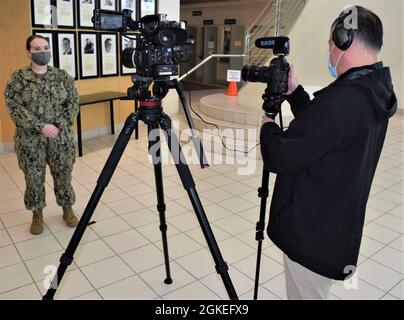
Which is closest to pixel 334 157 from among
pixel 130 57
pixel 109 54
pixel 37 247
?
pixel 130 57

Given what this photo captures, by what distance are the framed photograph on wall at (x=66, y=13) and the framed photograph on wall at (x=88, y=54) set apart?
8.3 inches

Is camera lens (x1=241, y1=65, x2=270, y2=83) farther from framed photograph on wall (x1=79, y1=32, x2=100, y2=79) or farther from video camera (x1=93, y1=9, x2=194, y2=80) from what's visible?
framed photograph on wall (x1=79, y1=32, x2=100, y2=79)

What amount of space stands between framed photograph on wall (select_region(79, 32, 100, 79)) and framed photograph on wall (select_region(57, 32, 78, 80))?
4.7 inches

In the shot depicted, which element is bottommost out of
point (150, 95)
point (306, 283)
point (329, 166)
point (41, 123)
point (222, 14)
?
point (306, 283)

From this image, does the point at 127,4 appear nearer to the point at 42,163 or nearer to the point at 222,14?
the point at 42,163

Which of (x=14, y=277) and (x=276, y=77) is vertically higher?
(x=276, y=77)

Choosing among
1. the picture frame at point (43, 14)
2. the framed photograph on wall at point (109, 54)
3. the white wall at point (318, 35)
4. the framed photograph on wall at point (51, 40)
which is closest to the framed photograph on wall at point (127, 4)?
the framed photograph on wall at point (109, 54)

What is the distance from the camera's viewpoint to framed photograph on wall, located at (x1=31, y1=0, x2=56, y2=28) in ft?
15.1

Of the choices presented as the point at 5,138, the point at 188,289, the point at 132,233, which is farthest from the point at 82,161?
the point at 188,289

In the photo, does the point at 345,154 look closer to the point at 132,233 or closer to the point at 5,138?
the point at 132,233

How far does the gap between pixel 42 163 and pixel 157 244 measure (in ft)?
3.52

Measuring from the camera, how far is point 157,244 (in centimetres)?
290

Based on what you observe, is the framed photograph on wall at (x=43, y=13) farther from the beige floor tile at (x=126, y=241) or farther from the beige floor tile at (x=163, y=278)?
the beige floor tile at (x=163, y=278)

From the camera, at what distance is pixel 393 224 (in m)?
3.34
